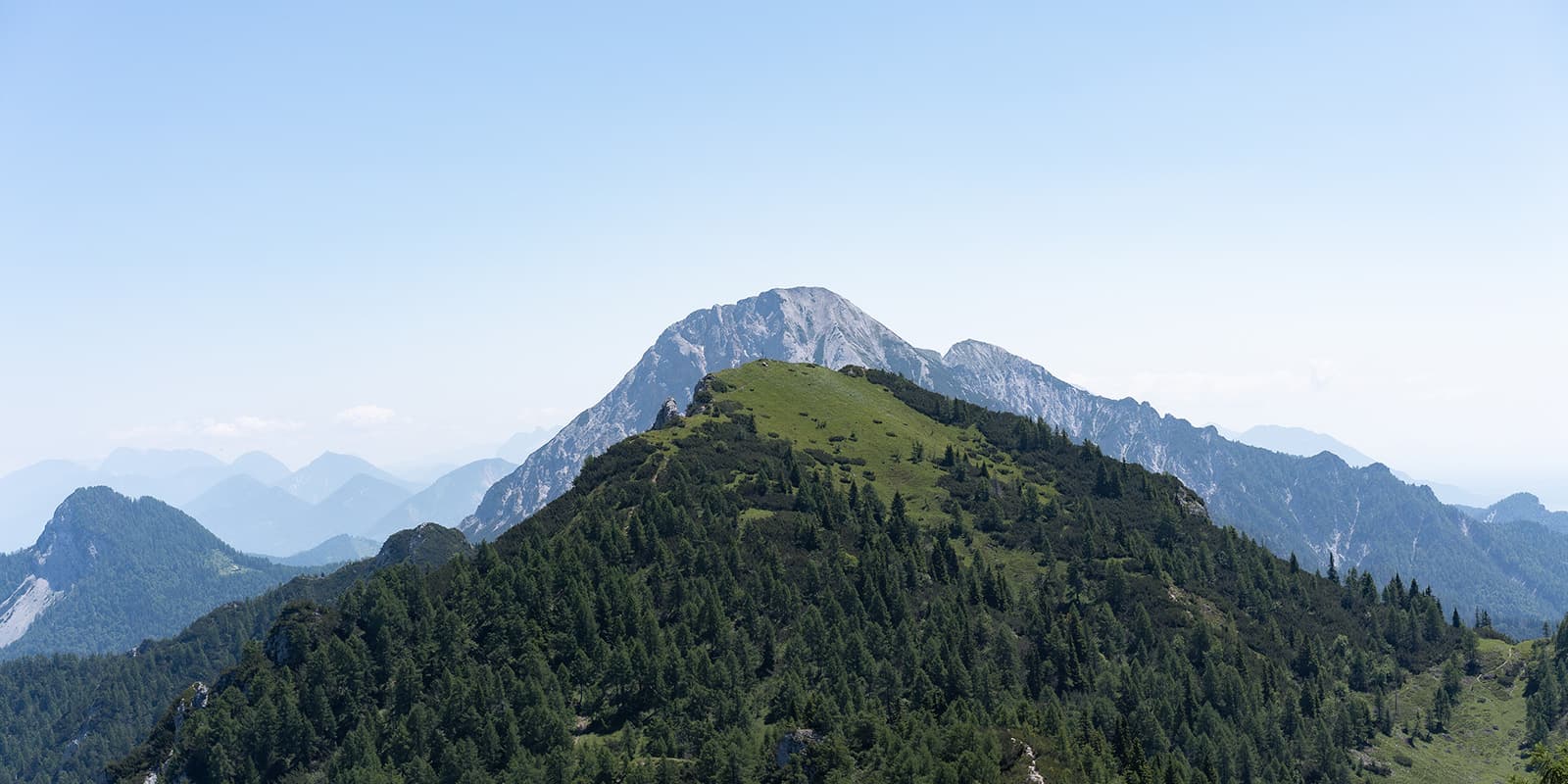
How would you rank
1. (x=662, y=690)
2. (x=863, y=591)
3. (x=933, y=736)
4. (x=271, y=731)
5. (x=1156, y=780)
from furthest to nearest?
(x=863, y=591) < (x=271, y=731) < (x=662, y=690) < (x=1156, y=780) < (x=933, y=736)

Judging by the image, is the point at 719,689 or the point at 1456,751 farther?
the point at 1456,751

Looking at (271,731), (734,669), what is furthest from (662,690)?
(271,731)

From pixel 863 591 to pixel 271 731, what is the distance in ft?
345

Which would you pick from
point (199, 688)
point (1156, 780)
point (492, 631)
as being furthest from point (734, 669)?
point (199, 688)

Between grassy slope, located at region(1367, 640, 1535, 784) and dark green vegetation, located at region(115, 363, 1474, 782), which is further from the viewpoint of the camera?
grassy slope, located at region(1367, 640, 1535, 784)

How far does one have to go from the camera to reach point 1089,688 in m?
176

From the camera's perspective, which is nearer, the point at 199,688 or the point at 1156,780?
the point at 1156,780

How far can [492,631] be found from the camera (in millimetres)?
171875

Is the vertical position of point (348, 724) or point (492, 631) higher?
point (492, 631)

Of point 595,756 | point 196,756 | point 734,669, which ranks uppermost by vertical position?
point 734,669

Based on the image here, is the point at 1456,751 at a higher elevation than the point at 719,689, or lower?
higher

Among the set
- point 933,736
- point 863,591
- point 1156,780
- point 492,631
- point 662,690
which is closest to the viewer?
point 933,736

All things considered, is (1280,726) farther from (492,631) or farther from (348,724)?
(348,724)

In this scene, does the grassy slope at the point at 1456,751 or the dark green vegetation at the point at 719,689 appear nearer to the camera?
the dark green vegetation at the point at 719,689
